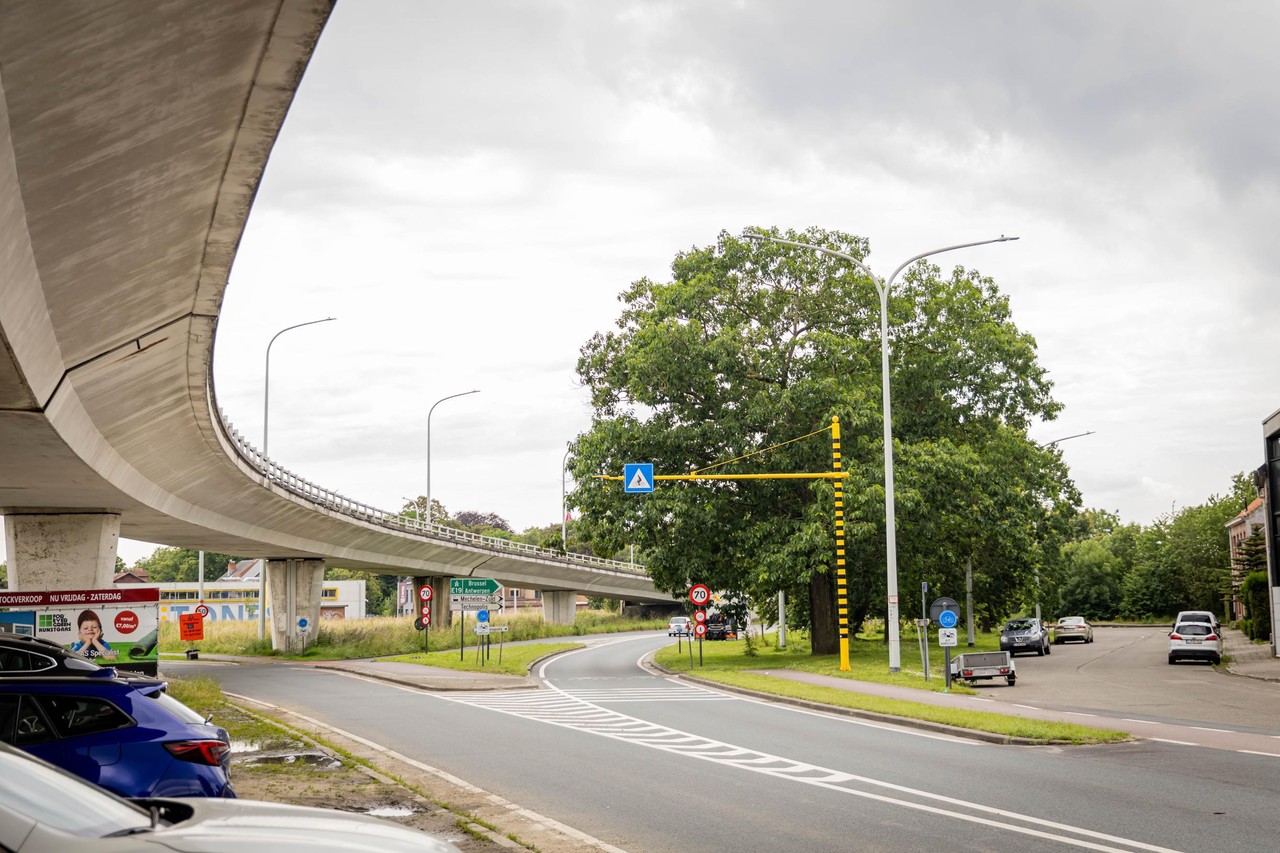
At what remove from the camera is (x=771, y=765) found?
561 inches

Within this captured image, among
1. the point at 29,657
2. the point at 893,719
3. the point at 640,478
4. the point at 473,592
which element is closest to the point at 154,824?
the point at 29,657

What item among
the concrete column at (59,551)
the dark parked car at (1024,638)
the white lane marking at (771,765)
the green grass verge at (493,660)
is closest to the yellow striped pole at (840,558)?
the green grass verge at (493,660)

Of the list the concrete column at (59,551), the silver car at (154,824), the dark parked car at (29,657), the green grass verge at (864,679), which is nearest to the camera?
the silver car at (154,824)

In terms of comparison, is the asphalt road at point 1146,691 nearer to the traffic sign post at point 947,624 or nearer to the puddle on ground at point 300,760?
the traffic sign post at point 947,624

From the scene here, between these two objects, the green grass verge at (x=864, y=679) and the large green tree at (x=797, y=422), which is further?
the large green tree at (x=797, y=422)

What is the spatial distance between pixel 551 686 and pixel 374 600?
101774 millimetres

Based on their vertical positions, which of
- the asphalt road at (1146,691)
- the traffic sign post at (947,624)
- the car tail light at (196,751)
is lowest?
the asphalt road at (1146,691)

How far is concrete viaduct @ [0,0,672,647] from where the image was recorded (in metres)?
8.40

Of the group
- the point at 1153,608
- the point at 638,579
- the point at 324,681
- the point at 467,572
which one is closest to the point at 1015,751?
the point at 324,681

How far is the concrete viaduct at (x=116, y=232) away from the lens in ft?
27.6

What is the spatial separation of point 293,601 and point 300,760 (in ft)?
136

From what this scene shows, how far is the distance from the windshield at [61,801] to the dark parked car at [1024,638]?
140ft

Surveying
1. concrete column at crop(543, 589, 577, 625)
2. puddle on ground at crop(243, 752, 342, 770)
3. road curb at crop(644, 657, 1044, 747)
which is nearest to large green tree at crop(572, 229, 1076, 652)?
road curb at crop(644, 657, 1044, 747)

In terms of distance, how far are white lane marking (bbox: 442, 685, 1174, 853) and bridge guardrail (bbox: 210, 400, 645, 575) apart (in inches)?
366
